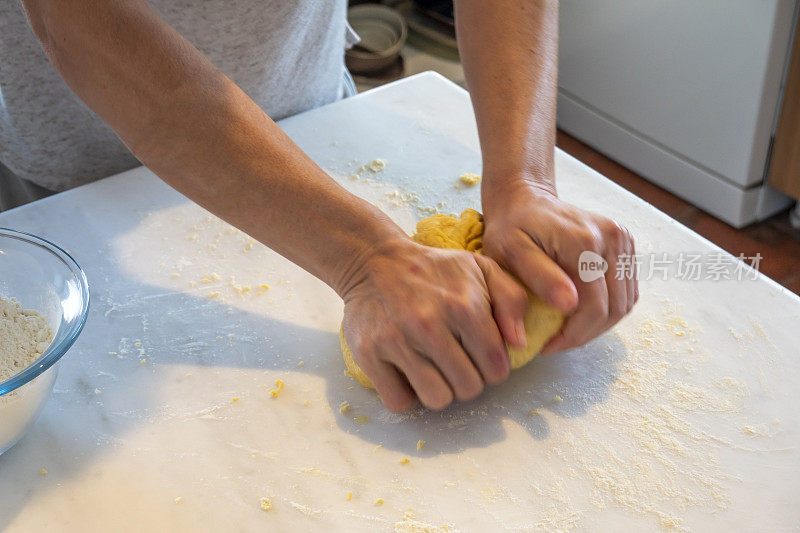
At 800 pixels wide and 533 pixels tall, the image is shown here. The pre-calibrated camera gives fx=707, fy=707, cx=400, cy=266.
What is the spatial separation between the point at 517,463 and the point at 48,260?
2.00 feet

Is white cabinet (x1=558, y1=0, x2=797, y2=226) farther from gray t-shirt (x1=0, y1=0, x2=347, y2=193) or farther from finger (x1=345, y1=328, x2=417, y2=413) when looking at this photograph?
finger (x1=345, y1=328, x2=417, y2=413)

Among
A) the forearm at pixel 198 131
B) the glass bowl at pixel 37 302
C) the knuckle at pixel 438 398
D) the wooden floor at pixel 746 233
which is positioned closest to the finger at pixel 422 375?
the knuckle at pixel 438 398

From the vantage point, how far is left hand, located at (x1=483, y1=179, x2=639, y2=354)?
82 cm

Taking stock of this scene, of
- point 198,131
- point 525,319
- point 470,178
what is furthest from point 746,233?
point 198,131

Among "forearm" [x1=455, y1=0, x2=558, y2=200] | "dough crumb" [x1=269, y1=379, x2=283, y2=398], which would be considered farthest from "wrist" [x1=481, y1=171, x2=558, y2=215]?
"dough crumb" [x1=269, y1=379, x2=283, y2=398]

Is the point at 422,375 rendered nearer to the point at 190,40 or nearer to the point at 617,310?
the point at 617,310

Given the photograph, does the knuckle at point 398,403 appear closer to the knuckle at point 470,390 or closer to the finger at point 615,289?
the knuckle at point 470,390

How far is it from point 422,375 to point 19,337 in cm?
46

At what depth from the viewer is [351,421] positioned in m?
0.82

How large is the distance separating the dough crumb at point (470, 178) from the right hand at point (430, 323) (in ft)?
1.13

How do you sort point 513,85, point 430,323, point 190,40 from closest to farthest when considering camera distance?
point 430,323, point 513,85, point 190,40

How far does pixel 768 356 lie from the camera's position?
34.0 inches

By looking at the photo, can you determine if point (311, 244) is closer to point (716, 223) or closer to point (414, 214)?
point (414, 214)

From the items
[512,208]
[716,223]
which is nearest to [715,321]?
[512,208]
